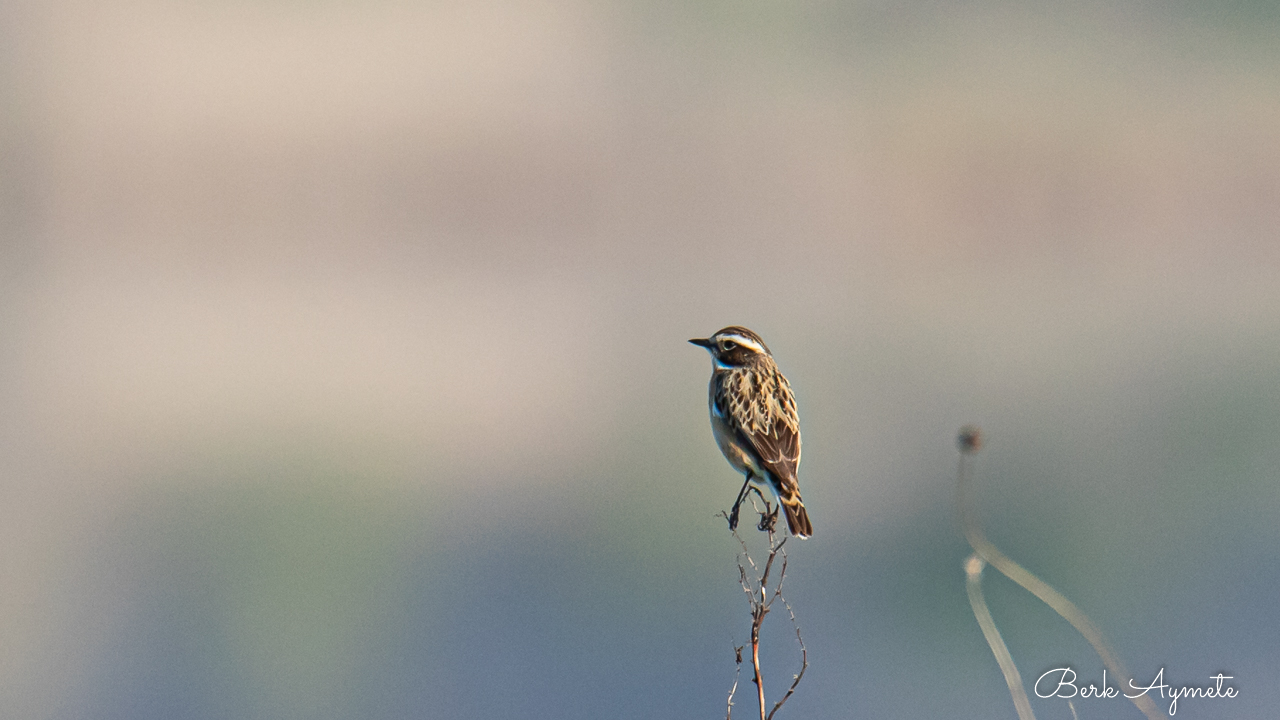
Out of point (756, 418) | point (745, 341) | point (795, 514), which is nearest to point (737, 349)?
point (745, 341)

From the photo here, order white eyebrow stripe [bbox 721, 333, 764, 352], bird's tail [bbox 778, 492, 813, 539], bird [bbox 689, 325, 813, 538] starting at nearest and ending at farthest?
bird's tail [bbox 778, 492, 813, 539] → bird [bbox 689, 325, 813, 538] → white eyebrow stripe [bbox 721, 333, 764, 352]

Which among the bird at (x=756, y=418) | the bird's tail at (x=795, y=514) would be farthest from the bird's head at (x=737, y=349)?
the bird's tail at (x=795, y=514)

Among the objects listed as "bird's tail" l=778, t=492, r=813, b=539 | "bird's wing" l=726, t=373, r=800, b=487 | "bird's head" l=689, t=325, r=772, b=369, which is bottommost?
"bird's tail" l=778, t=492, r=813, b=539

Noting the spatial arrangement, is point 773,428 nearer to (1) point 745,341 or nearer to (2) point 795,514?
(2) point 795,514

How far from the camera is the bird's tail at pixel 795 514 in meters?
4.40

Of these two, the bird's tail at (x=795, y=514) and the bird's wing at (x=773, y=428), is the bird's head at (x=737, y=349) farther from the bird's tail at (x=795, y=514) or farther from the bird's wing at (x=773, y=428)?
the bird's tail at (x=795, y=514)

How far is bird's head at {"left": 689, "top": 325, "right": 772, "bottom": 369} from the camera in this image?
5.16 meters

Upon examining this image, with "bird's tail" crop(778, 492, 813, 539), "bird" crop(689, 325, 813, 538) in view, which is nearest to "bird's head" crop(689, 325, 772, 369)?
"bird" crop(689, 325, 813, 538)

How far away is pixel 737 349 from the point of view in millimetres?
5195

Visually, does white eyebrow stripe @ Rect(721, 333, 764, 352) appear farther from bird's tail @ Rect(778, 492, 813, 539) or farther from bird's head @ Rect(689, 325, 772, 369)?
bird's tail @ Rect(778, 492, 813, 539)

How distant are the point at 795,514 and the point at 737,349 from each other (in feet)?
3.18

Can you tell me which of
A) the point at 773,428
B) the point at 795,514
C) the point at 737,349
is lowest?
the point at 795,514

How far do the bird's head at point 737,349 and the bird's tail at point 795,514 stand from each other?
0.80 meters

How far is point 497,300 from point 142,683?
79.0 feet
